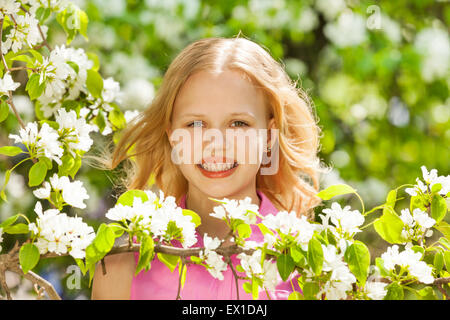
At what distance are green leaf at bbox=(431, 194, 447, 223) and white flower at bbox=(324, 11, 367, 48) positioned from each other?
233cm

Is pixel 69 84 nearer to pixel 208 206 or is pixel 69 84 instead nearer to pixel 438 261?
pixel 208 206

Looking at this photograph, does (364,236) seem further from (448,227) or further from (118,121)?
(448,227)

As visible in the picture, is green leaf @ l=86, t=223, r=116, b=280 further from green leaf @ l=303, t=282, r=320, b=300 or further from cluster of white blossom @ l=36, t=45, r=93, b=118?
cluster of white blossom @ l=36, t=45, r=93, b=118

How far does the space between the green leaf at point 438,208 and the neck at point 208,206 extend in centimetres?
42

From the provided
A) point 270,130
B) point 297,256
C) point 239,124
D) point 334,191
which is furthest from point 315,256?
point 270,130

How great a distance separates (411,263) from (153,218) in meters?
0.33

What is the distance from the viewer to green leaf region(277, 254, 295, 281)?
73 centimetres

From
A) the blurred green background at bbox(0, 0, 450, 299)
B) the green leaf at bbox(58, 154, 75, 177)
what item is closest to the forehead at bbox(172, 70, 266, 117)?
the green leaf at bbox(58, 154, 75, 177)

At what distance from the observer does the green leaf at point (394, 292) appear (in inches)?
30.1

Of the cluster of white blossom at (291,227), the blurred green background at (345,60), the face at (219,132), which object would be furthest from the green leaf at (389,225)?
the blurred green background at (345,60)

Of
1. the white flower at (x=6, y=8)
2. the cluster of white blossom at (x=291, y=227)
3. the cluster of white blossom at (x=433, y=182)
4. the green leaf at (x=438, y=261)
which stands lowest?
the green leaf at (x=438, y=261)

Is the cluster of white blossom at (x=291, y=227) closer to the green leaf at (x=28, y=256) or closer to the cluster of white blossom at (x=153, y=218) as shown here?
the cluster of white blossom at (x=153, y=218)
